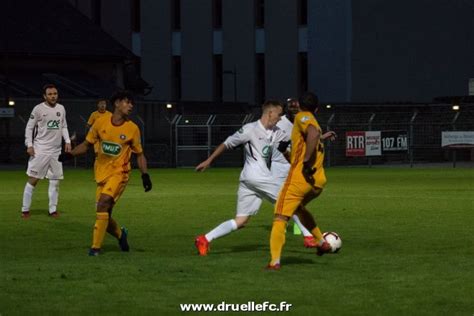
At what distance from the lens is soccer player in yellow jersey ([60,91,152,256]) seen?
15414mm

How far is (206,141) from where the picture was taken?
51.4m

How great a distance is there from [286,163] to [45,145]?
5822 mm

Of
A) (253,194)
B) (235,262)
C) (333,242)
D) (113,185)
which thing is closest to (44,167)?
(113,185)

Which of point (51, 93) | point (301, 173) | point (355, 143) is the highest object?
point (51, 93)

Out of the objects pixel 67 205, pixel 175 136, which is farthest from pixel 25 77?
pixel 67 205

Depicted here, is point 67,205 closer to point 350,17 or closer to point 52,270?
point 52,270

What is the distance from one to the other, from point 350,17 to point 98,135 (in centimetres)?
4313

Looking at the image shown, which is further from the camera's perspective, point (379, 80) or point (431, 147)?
point (379, 80)

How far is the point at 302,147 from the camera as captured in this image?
13805mm

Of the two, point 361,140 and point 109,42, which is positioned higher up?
point 109,42

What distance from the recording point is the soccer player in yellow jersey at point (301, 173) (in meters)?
13.6

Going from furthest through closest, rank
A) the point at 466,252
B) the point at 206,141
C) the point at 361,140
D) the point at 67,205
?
1. the point at 206,141
2. the point at 361,140
3. the point at 67,205
4. the point at 466,252

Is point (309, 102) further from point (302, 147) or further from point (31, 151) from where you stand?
→ point (31, 151)

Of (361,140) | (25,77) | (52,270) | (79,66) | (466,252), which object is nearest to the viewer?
(52,270)
